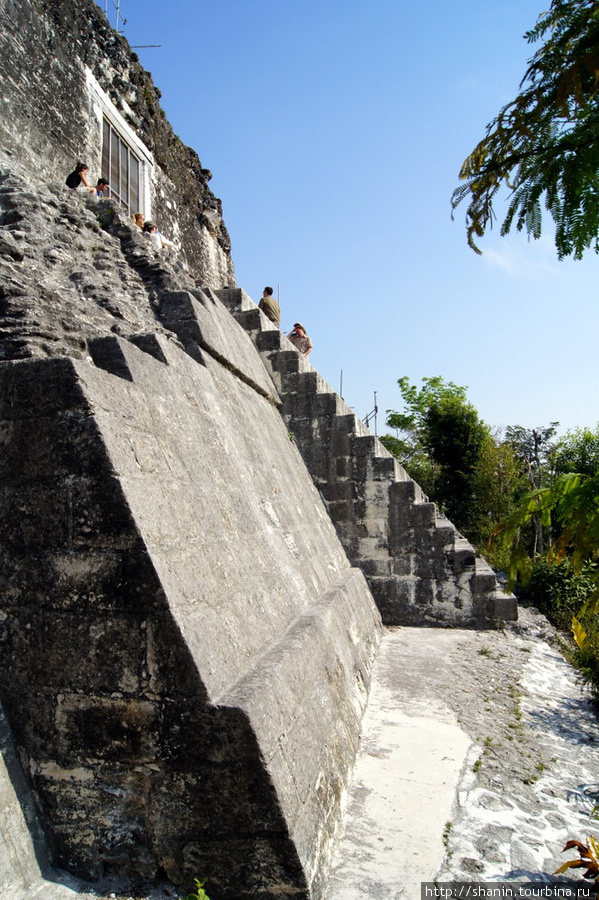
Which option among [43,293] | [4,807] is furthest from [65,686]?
[43,293]

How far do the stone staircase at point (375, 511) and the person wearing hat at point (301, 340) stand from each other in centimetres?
224

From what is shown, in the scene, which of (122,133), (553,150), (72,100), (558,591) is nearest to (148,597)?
(553,150)

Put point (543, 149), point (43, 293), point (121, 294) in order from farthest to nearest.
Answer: point (121, 294)
point (43, 293)
point (543, 149)

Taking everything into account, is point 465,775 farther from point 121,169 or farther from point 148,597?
point 121,169

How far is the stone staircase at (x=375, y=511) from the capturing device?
7516 mm

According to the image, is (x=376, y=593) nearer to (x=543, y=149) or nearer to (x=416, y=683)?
(x=416, y=683)

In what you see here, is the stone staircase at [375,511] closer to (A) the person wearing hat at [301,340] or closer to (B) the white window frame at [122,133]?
(A) the person wearing hat at [301,340]

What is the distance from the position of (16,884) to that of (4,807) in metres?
0.24

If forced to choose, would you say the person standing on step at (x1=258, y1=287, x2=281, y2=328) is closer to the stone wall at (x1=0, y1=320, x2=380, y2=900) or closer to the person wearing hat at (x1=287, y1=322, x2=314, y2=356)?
the person wearing hat at (x1=287, y1=322, x2=314, y2=356)

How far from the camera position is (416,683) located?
5.25m

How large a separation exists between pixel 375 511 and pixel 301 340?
3577 millimetres

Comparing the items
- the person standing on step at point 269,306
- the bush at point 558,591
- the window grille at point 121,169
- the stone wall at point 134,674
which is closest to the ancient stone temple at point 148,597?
the stone wall at point 134,674

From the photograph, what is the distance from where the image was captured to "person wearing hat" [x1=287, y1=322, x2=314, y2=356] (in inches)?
404

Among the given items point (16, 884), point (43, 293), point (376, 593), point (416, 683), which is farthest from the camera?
point (376, 593)
